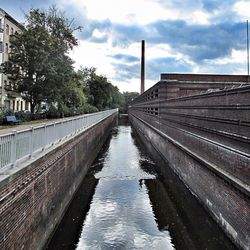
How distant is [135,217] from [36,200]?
12.0 feet

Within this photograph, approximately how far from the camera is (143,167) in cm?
1720

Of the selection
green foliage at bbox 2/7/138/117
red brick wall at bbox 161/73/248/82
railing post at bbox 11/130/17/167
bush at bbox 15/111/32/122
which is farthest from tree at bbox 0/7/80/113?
railing post at bbox 11/130/17/167

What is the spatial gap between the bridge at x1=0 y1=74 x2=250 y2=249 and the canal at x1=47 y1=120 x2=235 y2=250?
0.32m

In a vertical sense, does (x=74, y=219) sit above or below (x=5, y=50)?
below

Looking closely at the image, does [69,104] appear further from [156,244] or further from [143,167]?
[156,244]

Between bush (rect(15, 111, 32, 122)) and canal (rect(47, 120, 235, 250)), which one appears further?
bush (rect(15, 111, 32, 122))

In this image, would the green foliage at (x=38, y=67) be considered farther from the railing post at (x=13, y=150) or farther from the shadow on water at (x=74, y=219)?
the railing post at (x=13, y=150)

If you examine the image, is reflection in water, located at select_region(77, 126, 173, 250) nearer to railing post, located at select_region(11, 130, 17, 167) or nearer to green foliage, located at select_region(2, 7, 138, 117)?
railing post, located at select_region(11, 130, 17, 167)

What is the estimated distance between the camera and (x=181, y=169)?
44.2 feet

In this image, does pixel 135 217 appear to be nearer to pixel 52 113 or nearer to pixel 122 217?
pixel 122 217

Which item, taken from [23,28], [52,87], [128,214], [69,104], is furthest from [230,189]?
[69,104]

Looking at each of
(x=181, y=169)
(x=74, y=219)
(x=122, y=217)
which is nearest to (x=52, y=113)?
(x=181, y=169)

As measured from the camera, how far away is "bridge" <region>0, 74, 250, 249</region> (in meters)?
5.59

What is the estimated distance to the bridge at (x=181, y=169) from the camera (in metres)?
5.59
